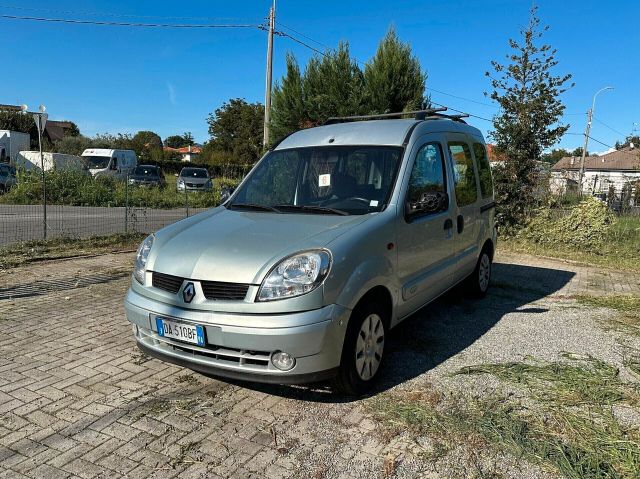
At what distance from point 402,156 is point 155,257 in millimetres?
2118

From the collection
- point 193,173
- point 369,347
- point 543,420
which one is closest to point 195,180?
point 193,173

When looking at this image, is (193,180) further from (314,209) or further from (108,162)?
(314,209)

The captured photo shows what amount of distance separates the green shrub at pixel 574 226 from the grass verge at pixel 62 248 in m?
8.89

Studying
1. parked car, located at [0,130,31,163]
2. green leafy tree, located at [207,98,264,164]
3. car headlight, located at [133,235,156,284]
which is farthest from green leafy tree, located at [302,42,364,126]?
green leafy tree, located at [207,98,264,164]

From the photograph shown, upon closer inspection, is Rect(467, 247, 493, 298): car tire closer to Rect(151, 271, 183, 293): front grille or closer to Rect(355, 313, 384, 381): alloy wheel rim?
Rect(355, 313, 384, 381): alloy wheel rim

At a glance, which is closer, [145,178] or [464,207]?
→ [464,207]

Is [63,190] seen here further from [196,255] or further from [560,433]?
[560,433]

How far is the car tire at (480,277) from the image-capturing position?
6.16m

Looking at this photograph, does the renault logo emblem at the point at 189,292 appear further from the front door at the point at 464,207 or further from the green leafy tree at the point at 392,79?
the green leafy tree at the point at 392,79

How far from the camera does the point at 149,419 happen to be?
3213 mm

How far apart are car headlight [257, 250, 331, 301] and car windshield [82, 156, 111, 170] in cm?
2295

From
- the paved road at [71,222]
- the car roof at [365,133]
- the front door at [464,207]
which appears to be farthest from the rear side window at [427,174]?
the paved road at [71,222]

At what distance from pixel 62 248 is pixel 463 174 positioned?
24.5ft

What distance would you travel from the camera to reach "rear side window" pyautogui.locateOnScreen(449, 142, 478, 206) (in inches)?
201
